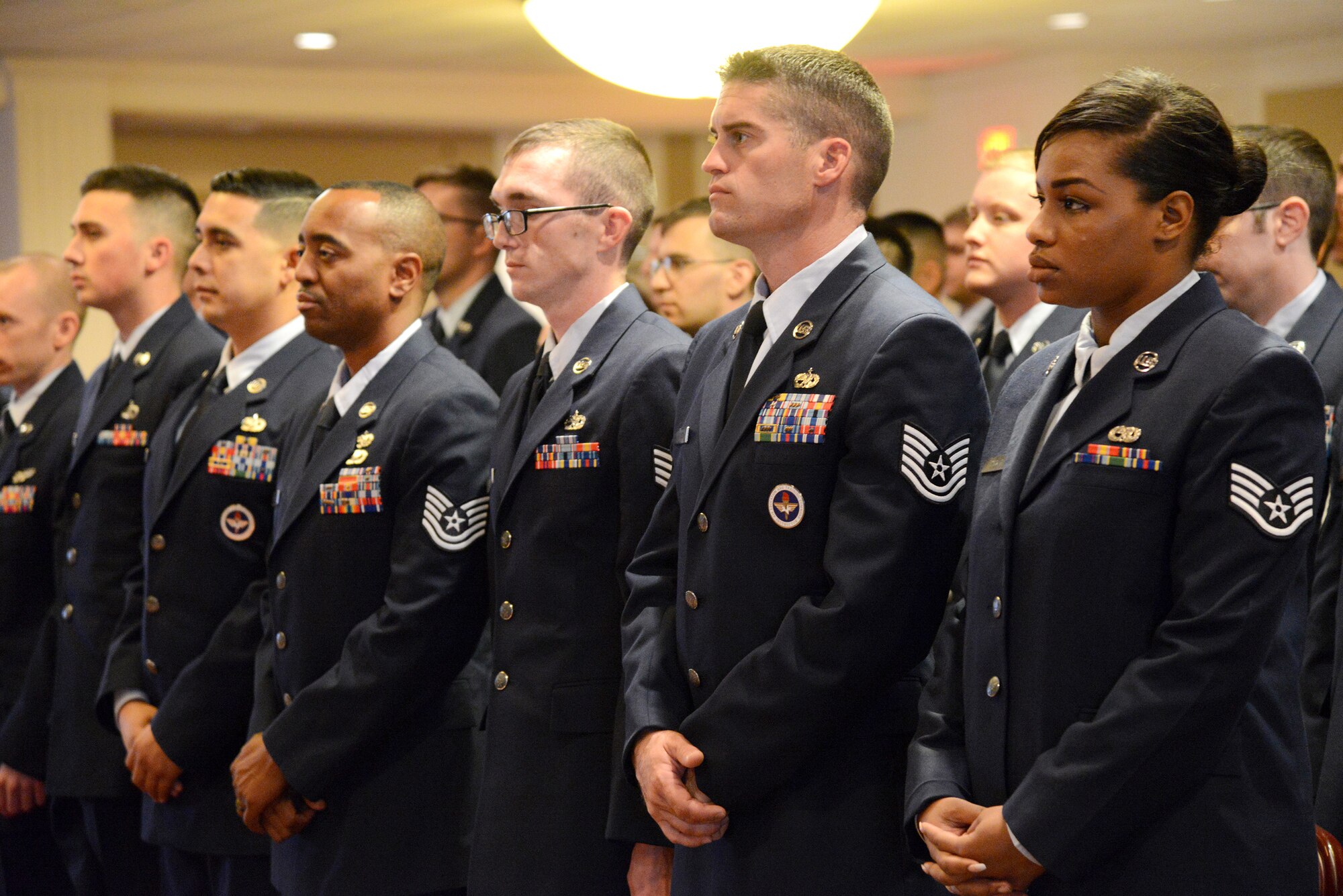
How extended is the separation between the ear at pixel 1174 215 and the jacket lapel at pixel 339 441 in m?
1.50

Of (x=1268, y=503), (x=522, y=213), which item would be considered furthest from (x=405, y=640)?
(x=1268, y=503)

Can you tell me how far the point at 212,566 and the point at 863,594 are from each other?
1.65 m

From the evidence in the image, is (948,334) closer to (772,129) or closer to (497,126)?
(772,129)

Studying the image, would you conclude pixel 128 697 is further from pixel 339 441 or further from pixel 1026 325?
pixel 1026 325

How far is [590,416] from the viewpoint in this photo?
241 centimetres

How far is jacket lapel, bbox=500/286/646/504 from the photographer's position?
95.8 inches

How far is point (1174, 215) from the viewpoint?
1.78 meters

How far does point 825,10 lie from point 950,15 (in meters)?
3.04

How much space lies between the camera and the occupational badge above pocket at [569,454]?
2.39 meters

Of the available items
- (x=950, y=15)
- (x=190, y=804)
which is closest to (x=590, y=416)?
(x=190, y=804)

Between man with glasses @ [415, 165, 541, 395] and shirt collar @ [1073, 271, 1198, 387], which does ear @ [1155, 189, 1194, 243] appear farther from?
man with glasses @ [415, 165, 541, 395]

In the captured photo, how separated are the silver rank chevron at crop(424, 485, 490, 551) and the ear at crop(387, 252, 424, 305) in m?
0.46

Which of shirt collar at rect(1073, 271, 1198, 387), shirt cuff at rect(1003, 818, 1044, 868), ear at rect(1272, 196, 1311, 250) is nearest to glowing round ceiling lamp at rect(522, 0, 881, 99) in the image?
ear at rect(1272, 196, 1311, 250)

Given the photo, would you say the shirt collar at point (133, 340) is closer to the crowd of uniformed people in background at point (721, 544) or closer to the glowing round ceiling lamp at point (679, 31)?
the crowd of uniformed people in background at point (721, 544)
